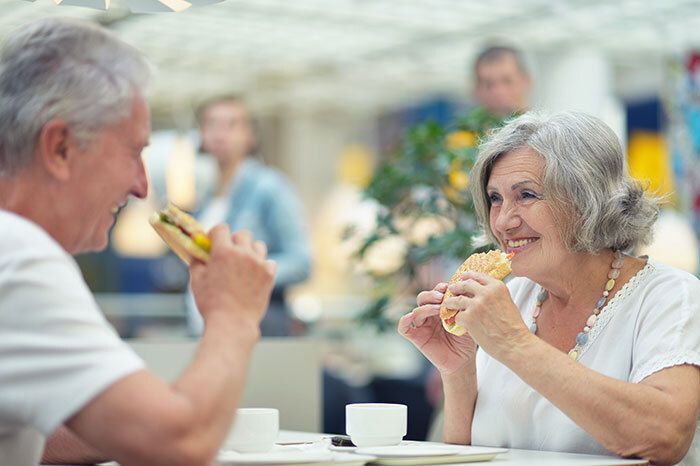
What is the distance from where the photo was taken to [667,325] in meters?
2.49

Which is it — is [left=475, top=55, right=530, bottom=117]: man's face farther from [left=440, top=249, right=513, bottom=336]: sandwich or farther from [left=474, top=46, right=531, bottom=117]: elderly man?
[left=440, top=249, right=513, bottom=336]: sandwich

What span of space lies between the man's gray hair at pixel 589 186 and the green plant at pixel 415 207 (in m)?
1.48

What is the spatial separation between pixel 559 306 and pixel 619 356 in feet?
0.95

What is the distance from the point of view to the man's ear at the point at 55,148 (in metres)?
1.74

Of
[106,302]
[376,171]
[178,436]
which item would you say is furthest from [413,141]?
[106,302]

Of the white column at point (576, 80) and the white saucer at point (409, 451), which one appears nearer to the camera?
the white saucer at point (409, 451)

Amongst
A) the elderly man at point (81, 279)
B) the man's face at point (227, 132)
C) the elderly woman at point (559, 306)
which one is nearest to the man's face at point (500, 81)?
the man's face at point (227, 132)

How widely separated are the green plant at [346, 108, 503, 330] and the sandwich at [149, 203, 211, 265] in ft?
7.75

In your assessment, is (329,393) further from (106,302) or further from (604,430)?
(106,302)

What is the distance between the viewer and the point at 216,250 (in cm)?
187

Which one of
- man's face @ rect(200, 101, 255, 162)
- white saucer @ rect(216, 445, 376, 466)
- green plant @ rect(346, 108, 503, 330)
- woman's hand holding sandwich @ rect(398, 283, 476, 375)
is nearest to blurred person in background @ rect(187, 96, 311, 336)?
man's face @ rect(200, 101, 255, 162)

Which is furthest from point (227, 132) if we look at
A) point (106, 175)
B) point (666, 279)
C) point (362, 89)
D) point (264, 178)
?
point (362, 89)

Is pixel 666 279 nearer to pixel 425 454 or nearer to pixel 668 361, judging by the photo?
pixel 668 361

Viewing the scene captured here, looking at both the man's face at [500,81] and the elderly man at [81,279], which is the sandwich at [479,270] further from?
the man's face at [500,81]
